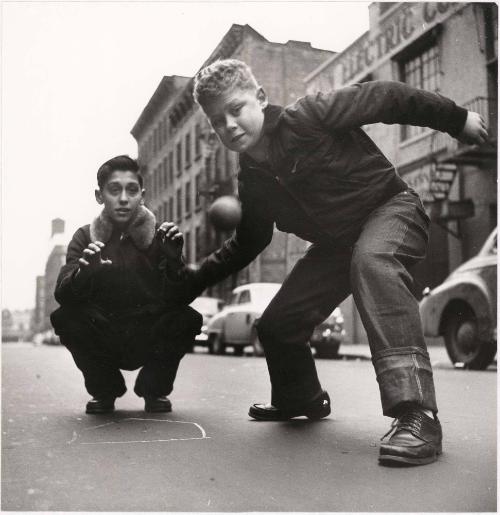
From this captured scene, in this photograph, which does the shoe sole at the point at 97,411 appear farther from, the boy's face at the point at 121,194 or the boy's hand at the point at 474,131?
the boy's hand at the point at 474,131

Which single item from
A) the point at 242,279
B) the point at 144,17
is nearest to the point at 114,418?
the point at 242,279

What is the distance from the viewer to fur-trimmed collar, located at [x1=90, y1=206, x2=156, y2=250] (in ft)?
8.59

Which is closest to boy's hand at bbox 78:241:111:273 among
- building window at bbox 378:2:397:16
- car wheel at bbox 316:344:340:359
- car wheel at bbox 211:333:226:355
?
car wheel at bbox 211:333:226:355

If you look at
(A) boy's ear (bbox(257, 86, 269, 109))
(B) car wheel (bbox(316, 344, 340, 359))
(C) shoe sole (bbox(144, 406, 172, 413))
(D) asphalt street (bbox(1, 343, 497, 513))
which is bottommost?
(D) asphalt street (bbox(1, 343, 497, 513))

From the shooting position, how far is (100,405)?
3.12m

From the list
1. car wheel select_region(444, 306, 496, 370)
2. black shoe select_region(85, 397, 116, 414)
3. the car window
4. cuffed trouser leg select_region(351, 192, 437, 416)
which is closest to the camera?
cuffed trouser leg select_region(351, 192, 437, 416)

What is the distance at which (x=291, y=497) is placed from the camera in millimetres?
1876

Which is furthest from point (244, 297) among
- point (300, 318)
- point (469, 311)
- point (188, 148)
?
point (469, 311)

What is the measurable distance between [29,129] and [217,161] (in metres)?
0.77

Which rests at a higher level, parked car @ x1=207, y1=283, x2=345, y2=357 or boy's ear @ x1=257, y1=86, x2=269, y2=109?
boy's ear @ x1=257, y1=86, x2=269, y2=109

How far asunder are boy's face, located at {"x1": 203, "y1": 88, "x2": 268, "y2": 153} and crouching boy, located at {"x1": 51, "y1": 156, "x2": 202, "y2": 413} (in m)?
0.36

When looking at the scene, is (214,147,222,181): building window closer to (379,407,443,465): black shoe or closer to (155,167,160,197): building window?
(155,167,160,197): building window

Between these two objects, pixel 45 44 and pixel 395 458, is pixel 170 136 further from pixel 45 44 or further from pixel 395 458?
pixel 395 458

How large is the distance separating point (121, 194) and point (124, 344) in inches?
26.1
